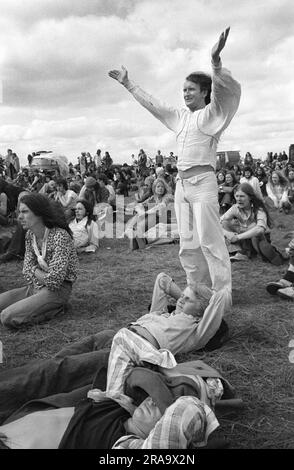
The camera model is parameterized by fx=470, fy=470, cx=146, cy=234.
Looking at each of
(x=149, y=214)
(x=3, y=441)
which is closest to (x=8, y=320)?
(x=3, y=441)

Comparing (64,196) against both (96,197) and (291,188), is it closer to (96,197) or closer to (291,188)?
(96,197)

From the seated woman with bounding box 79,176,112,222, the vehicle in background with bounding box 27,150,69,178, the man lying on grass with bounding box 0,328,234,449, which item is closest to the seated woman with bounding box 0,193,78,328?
the man lying on grass with bounding box 0,328,234,449

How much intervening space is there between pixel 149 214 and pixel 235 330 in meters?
4.50

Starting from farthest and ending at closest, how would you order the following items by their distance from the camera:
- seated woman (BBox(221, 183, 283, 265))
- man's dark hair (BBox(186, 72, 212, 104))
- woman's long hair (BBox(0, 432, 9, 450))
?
seated woman (BBox(221, 183, 283, 265)) → man's dark hair (BBox(186, 72, 212, 104)) → woman's long hair (BBox(0, 432, 9, 450))

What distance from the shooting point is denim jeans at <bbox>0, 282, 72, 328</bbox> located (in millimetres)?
3918

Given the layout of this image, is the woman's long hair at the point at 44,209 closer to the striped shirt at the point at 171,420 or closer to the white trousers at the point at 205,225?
the white trousers at the point at 205,225

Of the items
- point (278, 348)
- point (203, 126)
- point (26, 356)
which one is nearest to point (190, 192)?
point (203, 126)

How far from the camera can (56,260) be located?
4.03 metres

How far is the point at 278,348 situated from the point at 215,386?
1138mm

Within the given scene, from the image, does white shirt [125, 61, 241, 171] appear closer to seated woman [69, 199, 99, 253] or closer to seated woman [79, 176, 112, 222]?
seated woman [69, 199, 99, 253]

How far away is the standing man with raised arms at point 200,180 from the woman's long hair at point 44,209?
106cm

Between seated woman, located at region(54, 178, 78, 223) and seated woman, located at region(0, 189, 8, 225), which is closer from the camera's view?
seated woman, located at region(0, 189, 8, 225)

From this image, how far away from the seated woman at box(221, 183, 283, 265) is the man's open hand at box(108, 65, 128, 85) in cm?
227

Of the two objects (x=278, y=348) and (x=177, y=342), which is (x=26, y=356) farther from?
(x=278, y=348)
